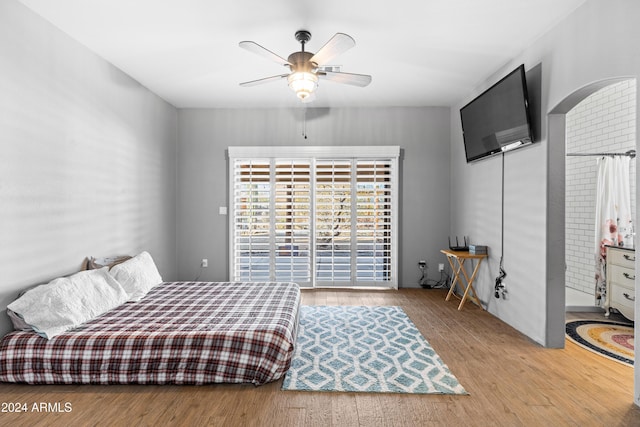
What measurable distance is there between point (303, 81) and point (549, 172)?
213cm

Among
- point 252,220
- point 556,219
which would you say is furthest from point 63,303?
point 556,219

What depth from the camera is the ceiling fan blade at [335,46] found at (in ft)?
7.64

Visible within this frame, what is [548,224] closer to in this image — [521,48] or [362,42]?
[521,48]

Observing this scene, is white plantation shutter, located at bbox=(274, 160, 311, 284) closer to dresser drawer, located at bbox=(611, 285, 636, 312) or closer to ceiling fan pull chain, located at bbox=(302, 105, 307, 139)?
ceiling fan pull chain, located at bbox=(302, 105, 307, 139)

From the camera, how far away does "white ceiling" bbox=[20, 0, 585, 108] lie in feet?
8.41

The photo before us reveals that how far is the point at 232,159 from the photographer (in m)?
5.07

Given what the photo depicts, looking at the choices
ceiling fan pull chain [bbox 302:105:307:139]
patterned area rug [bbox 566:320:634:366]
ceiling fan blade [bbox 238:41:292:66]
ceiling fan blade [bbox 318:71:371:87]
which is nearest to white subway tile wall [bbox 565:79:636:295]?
patterned area rug [bbox 566:320:634:366]

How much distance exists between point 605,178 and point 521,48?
1.80 metres

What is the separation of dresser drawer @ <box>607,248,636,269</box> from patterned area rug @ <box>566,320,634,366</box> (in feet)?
1.96

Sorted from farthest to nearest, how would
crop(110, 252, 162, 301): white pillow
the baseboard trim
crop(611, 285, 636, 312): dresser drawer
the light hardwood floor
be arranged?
the baseboard trim, crop(611, 285, 636, 312): dresser drawer, crop(110, 252, 162, 301): white pillow, the light hardwood floor

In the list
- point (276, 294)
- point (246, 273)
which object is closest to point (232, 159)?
point (246, 273)

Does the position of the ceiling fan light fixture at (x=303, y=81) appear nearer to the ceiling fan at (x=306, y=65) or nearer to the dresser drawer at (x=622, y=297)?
the ceiling fan at (x=306, y=65)

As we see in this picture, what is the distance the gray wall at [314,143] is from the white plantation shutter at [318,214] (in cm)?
19

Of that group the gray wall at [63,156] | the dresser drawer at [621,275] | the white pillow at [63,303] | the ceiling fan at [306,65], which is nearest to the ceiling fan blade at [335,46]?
the ceiling fan at [306,65]
